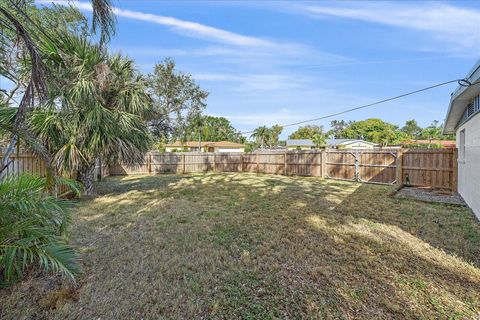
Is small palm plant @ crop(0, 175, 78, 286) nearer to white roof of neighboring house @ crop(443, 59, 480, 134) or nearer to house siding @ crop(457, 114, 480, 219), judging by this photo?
white roof of neighboring house @ crop(443, 59, 480, 134)

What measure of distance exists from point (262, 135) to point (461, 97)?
38197 mm

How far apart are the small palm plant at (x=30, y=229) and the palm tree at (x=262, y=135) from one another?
4096 centimetres

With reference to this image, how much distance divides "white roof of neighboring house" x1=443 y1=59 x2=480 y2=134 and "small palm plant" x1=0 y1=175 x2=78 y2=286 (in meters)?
6.13

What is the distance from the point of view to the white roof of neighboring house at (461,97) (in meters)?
4.34

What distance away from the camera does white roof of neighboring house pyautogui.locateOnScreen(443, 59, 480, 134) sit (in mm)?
4340

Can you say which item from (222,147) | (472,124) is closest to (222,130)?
(222,147)

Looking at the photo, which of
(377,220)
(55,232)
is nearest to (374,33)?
(377,220)

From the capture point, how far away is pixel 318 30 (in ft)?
35.5

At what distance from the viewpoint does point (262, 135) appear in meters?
43.9

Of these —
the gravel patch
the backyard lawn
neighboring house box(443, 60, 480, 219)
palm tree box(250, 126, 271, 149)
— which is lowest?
the backyard lawn

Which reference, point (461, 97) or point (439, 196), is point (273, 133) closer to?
point (439, 196)

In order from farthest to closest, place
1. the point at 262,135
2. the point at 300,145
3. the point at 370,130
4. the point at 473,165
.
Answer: the point at 370,130, the point at 262,135, the point at 300,145, the point at 473,165

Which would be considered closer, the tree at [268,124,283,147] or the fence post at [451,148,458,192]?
the fence post at [451,148,458,192]

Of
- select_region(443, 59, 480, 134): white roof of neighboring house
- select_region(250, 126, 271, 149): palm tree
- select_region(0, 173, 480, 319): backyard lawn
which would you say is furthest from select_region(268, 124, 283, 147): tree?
select_region(0, 173, 480, 319): backyard lawn
